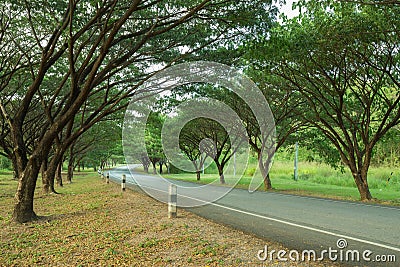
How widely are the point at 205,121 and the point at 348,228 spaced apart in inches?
847

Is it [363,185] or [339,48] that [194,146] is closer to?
[363,185]

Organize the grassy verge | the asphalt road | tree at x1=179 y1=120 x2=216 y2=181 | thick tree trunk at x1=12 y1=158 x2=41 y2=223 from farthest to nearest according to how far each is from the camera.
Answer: tree at x1=179 y1=120 x2=216 y2=181, thick tree trunk at x1=12 y1=158 x2=41 y2=223, the asphalt road, the grassy verge

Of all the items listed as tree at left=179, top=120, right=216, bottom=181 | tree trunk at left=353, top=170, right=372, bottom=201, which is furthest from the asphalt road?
tree at left=179, top=120, right=216, bottom=181

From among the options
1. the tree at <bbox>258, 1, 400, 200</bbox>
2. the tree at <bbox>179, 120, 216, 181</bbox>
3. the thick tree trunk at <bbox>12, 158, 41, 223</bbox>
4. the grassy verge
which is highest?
the tree at <bbox>258, 1, 400, 200</bbox>

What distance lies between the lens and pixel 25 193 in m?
9.59

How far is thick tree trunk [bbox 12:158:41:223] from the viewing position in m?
9.53

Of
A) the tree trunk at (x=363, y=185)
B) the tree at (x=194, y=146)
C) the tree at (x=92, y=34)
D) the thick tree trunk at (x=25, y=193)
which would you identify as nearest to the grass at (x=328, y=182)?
the tree trunk at (x=363, y=185)

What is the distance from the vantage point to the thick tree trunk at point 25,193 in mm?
9531

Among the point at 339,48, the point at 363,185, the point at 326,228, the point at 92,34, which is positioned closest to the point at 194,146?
the point at 363,185

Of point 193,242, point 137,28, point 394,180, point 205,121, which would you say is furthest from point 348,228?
point 394,180

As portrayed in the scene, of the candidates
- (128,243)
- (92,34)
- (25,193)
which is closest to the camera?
(128,243)

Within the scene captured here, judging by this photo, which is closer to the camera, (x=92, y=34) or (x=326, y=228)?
(x=326, y=228)

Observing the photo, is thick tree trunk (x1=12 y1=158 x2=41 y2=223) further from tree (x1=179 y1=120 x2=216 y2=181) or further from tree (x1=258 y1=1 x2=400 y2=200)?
tree (x1=179 y1=120 x2=216 y2=181)

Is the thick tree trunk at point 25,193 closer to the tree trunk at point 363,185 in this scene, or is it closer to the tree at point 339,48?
the tree at point 339,48
